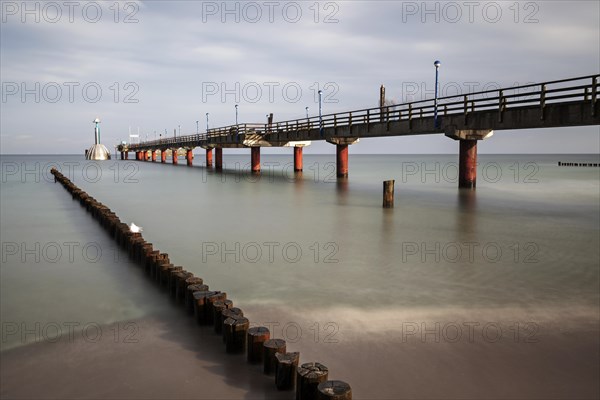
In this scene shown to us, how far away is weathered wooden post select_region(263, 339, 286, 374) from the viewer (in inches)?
231

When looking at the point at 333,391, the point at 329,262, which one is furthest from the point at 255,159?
the point at 333,391

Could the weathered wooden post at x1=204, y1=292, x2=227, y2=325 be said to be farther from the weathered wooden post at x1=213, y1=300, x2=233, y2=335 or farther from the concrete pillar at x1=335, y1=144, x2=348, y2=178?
the concrete pillar at x1=335, y1=144, x2=348, y2=178

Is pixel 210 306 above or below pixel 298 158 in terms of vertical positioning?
below

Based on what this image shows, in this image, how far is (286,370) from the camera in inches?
220

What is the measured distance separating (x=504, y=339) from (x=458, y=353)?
1.03 m

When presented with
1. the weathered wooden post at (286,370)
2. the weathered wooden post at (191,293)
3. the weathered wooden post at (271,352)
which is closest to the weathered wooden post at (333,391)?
the weathered wooden post at (286,370)

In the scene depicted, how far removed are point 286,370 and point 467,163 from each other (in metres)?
29.8

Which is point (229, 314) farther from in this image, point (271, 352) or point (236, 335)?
point (271, 352)

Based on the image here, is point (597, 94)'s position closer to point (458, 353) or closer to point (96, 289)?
point (458, 353)

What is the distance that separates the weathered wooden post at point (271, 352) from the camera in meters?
5.88

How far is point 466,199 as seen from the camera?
91.7 feet

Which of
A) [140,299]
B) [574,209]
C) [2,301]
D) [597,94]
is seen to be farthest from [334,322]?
[574,209]

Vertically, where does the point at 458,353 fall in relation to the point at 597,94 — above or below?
→ below

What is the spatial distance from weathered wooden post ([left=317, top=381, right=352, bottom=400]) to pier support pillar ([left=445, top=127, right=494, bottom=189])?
24.7m
